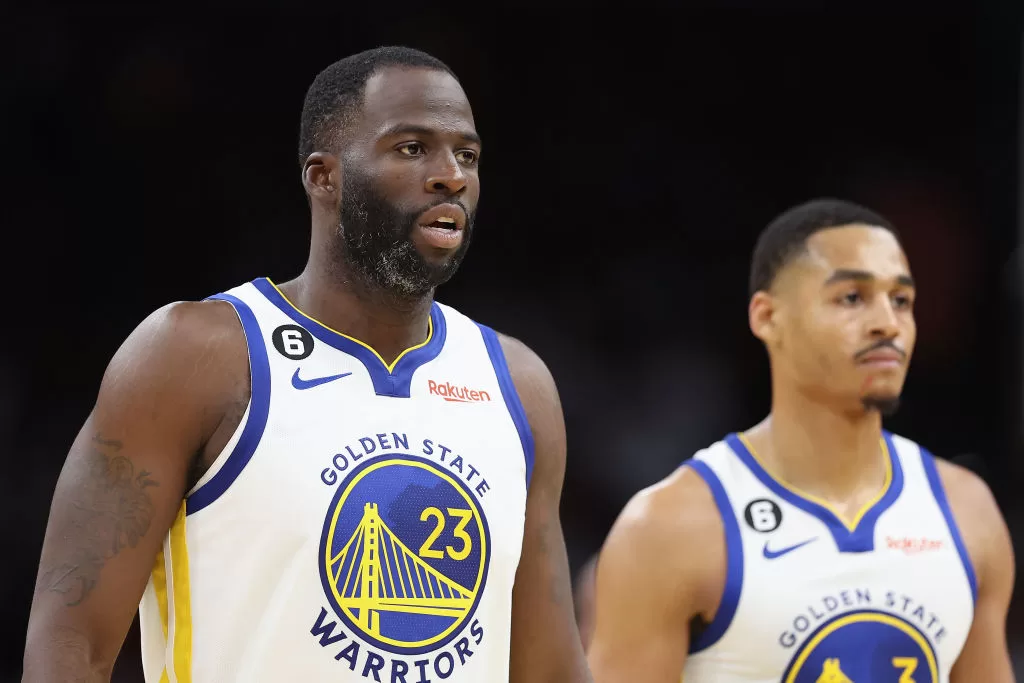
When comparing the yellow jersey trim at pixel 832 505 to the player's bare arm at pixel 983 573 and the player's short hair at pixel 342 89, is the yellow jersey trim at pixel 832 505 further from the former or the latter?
the player's short hair at pixel 342 89

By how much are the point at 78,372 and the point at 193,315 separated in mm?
5405

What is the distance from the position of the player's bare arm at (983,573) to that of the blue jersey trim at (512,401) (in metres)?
1.98

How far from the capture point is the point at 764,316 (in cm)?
496

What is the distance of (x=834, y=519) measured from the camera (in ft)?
15.1

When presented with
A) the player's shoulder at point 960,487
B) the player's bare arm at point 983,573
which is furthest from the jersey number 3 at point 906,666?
the player's shoulder at point 960,487

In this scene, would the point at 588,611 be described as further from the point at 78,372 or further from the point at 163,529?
the point at 78,372

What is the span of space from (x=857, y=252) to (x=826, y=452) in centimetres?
68

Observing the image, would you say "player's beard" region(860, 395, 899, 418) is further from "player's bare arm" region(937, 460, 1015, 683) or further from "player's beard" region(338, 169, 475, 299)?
"player's beard" region(338, 169, 475, 299)

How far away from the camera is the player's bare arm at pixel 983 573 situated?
4488 millimetres

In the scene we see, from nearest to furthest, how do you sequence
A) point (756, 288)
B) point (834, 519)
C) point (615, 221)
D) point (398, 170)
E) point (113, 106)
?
point (398, 170) → point (834, 519) → point (756, 288) → point (113, 106) → point (615, 221)

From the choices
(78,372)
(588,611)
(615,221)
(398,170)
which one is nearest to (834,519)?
(588,611)

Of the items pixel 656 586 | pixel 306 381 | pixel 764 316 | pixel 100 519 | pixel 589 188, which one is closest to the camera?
pixel 100 519

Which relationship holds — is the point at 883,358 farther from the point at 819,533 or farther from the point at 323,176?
the point at 323,176

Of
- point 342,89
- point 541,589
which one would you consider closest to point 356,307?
point 342,89
